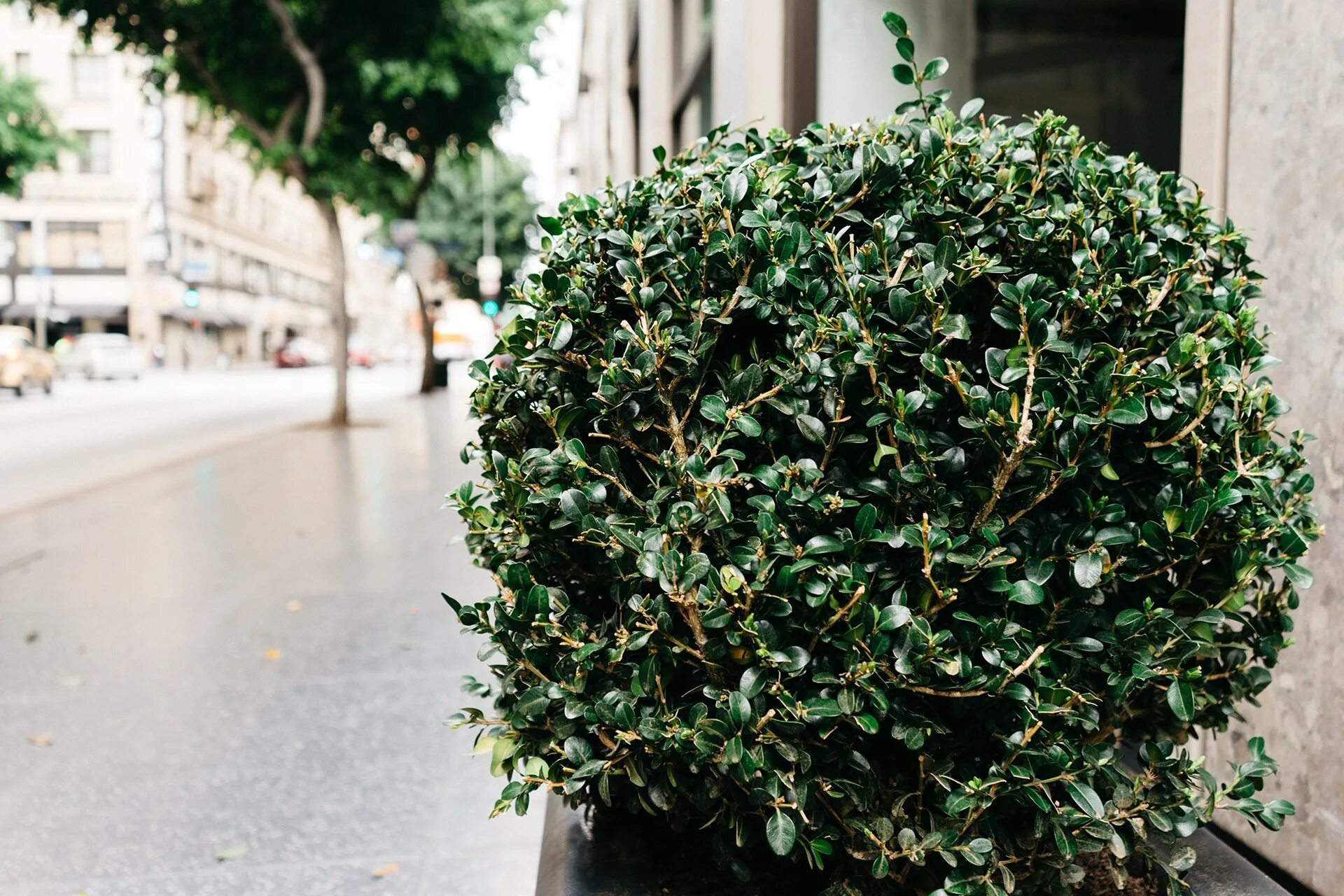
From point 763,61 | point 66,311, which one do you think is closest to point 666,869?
point 763,61

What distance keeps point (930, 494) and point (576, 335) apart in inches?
29.2

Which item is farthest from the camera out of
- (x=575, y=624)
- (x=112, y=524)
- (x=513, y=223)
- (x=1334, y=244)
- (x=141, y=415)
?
(x=513, y=223)

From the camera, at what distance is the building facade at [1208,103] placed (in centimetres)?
238

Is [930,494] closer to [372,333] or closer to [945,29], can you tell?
[945,29]

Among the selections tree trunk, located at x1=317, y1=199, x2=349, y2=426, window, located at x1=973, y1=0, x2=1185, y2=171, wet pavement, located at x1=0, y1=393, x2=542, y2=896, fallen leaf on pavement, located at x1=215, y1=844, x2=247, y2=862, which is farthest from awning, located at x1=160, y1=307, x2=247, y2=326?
fallen leaf on pavement, located at x1=215, y1=844, x2=247, y2=862

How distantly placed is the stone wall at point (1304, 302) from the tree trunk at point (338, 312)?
16.1 metres

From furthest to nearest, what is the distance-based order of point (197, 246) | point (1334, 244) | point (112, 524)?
point (197, 246) → point (112, 524) → point (1334, 244)

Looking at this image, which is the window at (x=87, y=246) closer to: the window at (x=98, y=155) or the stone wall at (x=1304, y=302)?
the window at (x=98, y=155)

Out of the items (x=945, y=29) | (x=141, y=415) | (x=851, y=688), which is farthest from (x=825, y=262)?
(x=141, y=415)

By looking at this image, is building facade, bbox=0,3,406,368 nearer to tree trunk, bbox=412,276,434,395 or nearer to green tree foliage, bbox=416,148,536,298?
green tree foliage, bbox=416,148,536,298

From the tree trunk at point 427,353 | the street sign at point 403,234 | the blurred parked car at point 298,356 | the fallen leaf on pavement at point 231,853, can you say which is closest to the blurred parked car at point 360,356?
the blurred parked car at point 298,356

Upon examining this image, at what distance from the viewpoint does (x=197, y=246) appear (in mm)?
54219

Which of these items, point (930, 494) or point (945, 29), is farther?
point (945, 29)

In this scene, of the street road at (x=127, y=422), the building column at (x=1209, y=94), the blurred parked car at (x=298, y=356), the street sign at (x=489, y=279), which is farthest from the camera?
the blurred parked car at (x=298, y=356)
